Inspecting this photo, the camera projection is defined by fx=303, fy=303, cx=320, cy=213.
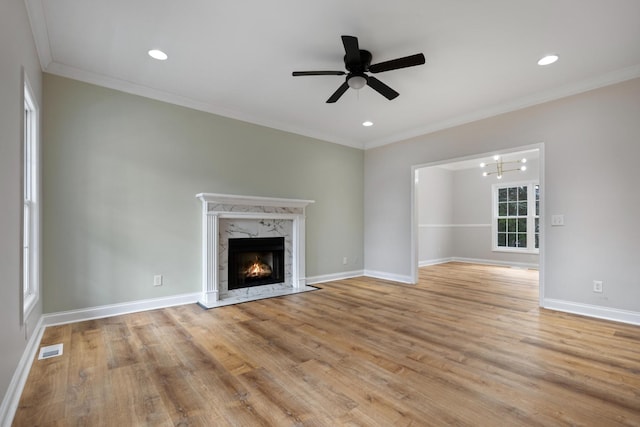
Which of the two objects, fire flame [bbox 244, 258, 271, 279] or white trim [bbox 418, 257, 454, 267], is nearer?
fire flame [bbox 244, 258, 271, 279]

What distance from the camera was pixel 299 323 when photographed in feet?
10.6

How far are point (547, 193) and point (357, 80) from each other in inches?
112

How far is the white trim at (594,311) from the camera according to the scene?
127 inches

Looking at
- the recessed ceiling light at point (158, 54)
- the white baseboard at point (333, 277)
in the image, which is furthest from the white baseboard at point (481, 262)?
the recessed ceiling light at point (158, 54)

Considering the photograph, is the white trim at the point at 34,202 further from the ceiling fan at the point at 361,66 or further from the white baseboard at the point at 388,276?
the white baseboard at the point at 388,276

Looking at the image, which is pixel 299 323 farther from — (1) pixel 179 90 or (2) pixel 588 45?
(2) pixel 588 45

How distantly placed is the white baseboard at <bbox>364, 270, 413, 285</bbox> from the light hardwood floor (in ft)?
5.48

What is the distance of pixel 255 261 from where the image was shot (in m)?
4.78

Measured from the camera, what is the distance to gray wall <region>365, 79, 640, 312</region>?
3277 millimetres

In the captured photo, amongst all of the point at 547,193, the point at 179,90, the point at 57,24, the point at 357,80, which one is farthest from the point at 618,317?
the point at 57,24

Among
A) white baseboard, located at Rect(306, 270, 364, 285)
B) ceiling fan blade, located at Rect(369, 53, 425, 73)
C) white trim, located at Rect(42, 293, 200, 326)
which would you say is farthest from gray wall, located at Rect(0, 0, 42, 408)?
white baseboard, located at Rect(306, 270, 364, 285)

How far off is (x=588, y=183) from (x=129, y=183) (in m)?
5.39

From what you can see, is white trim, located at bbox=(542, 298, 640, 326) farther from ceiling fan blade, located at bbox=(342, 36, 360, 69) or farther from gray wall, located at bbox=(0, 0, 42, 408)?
gray wall, located at bbox=(0, 0, 42, 408)

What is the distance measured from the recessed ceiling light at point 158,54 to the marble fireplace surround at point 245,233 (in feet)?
5.27
